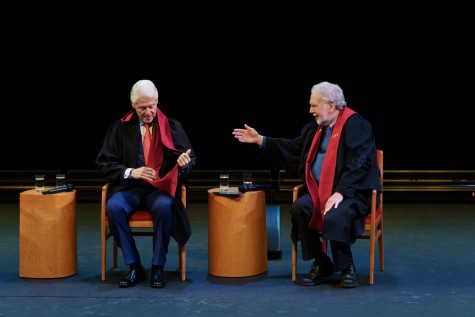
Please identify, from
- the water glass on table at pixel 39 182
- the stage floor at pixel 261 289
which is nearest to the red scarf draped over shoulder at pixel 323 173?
the stage floor at pixel 261 289

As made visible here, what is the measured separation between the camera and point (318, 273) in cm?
485

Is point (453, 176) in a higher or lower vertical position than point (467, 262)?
higher

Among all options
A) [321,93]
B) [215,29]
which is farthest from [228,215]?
[215,29]

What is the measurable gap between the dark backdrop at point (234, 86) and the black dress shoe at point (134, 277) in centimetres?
357

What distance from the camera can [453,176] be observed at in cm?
825

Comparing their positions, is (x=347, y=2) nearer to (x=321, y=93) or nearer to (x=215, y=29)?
(x=215, y=29)

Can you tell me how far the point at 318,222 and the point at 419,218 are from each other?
2.54 meters

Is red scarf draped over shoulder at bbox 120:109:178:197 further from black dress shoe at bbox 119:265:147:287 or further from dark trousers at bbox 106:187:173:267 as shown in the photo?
black dress shoe at bbox 119:265:147:287

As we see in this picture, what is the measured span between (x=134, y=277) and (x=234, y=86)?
372 centimetres

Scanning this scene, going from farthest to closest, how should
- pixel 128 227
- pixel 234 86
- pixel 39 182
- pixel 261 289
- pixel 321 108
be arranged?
pixel 234 86 → pixel 39 182 → pixel 321 108 → pixel 128 227 → pixel 261 289

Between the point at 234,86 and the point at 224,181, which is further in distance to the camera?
the point at 234,86

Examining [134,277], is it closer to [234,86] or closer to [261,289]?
[261,289]

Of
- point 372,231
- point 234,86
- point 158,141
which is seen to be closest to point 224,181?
point 158,141

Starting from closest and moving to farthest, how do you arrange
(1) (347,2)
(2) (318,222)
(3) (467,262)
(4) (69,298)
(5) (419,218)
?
(4) (69,298), (2) (318,222), (3) (467,262), (5) (419,218), (1) (347,2)
